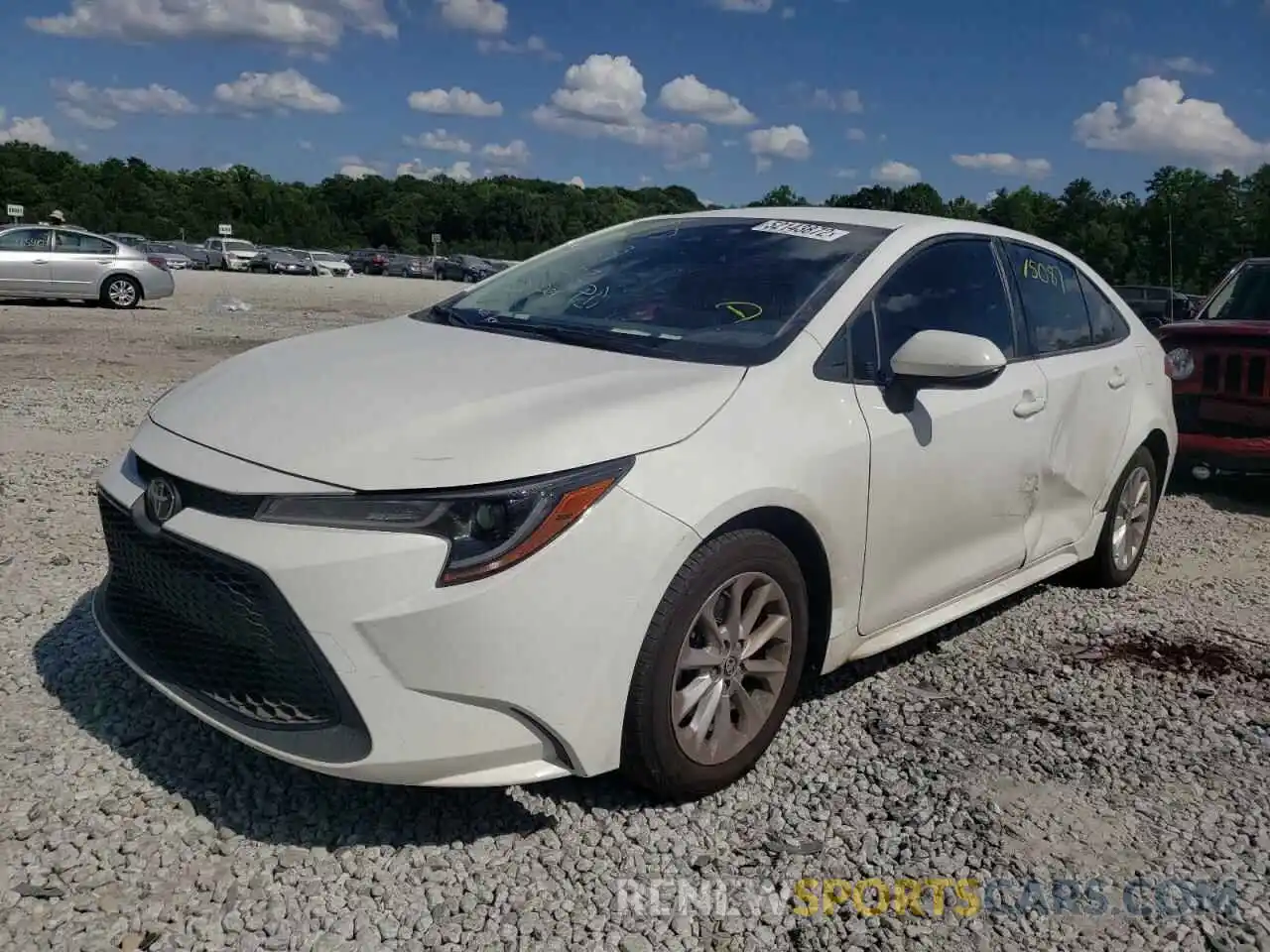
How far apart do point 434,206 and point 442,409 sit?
11573cm

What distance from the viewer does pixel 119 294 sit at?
771 inches

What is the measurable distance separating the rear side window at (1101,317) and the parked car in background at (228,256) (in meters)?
54.7

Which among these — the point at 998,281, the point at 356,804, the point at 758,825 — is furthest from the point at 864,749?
the point at 998,281

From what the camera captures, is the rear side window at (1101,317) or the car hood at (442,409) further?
the rear side window at (1101,317)

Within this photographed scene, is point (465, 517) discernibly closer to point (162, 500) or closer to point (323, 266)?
point (162, 500)

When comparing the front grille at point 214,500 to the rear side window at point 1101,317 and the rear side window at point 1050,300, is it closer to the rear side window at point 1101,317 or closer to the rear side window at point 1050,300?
the rear side window at point 1050,300

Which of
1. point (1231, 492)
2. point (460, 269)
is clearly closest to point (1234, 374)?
point (1231, 492)

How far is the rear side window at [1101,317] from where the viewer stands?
4.87 meters

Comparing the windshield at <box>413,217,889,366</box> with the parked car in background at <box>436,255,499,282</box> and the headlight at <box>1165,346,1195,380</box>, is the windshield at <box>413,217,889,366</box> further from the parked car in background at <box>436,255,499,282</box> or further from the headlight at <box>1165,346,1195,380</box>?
the parked car in background at <box>436,255,499,282</box>

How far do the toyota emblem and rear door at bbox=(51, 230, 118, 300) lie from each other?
18.4 meters

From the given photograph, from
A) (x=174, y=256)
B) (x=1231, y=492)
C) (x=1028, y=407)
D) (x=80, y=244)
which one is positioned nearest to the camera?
(x=1028, y=407)

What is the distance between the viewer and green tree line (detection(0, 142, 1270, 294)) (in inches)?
2393

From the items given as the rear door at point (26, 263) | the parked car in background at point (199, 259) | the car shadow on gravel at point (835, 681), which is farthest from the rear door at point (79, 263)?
the parked car in background at point (199, 259)

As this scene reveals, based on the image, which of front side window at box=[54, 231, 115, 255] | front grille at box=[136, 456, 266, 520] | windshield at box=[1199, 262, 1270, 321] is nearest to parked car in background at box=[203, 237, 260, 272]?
front side window at box=[54, 231, 115, 255]
